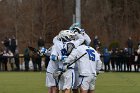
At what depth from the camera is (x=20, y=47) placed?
61.0 meters

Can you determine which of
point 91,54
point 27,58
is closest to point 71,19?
point 27,58

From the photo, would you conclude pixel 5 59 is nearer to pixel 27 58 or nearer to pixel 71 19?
pixel 27 58

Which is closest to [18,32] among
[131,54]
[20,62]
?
[20,62]

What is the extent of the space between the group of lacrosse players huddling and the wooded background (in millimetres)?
40589

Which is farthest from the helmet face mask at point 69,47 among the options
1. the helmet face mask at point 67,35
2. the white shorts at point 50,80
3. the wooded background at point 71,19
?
the wooded background at point 71,19

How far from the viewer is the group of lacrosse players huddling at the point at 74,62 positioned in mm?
16375

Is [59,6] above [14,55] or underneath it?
above

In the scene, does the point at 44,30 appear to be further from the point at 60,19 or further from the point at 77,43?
the point at 77,43

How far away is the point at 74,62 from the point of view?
16.4m

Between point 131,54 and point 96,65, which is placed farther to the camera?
point 131,54

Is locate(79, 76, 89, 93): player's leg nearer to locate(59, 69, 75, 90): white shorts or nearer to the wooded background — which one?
locate(59, 69, 75, 90): white shorts

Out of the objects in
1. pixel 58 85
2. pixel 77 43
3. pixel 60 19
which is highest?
pixel 60 19

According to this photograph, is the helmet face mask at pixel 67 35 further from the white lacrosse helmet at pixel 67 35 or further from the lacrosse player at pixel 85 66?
the lacrosse player at pixel 85 66

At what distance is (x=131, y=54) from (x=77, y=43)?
23.1 meters
